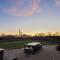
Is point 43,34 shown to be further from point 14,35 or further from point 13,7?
point 13,7

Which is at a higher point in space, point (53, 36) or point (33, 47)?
point (53, 36)

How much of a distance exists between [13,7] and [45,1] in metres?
1.87

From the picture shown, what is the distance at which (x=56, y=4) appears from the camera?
336 inches

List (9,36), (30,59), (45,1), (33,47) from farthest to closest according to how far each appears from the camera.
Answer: (9,36) < (33,47) < (45,1) < (30,59)

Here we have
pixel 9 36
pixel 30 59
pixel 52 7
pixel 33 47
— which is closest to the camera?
pixel 30 59

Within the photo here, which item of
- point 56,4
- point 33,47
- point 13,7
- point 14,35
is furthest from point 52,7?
point 14,35

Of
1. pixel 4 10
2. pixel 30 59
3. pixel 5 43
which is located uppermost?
pixel 4 10

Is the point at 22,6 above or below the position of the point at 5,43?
above

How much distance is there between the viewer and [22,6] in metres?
8.06

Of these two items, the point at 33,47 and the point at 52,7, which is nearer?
the point at 52,7

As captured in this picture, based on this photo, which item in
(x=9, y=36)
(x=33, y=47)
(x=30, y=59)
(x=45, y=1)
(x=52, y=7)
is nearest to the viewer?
(x=30, y=59)

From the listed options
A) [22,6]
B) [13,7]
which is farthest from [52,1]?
[13,7]

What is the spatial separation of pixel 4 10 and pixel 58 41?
4.79 meters

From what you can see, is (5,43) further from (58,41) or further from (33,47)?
(58,41)
